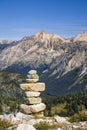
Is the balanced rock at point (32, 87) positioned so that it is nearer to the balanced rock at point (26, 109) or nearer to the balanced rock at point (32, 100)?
the balanced rock at point (32, 100)

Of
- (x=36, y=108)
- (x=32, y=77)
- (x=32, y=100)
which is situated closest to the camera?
(x=36, y=108)

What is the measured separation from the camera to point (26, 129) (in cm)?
2244

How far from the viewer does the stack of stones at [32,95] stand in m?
51.8

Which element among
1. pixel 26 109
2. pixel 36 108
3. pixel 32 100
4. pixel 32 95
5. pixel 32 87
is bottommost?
pixel 26 109

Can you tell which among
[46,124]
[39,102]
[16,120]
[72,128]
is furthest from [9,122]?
[39,102]

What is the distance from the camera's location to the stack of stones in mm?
51756

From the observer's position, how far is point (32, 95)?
5300cm

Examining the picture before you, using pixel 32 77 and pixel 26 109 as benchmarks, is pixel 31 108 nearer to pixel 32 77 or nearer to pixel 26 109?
pixel 26 109

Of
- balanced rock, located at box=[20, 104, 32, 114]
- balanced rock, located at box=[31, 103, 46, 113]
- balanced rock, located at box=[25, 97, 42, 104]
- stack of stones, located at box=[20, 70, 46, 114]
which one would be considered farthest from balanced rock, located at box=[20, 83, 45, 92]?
balanced rock, located at box=[20, 104, 32, 114]

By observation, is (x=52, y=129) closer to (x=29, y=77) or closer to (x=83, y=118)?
(x=83, y=118)

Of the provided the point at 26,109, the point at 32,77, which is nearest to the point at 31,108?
the point at 26,109

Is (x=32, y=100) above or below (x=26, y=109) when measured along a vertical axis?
above

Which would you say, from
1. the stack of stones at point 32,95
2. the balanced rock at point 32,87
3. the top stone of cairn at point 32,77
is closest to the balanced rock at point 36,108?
the stack of stones at point 32,95

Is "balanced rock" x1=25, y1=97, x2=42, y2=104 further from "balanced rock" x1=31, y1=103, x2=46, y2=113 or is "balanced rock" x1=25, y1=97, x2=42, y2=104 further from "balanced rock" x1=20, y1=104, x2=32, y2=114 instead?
"balanced rock" x1=20, y1=104, x2=32, y2=114
